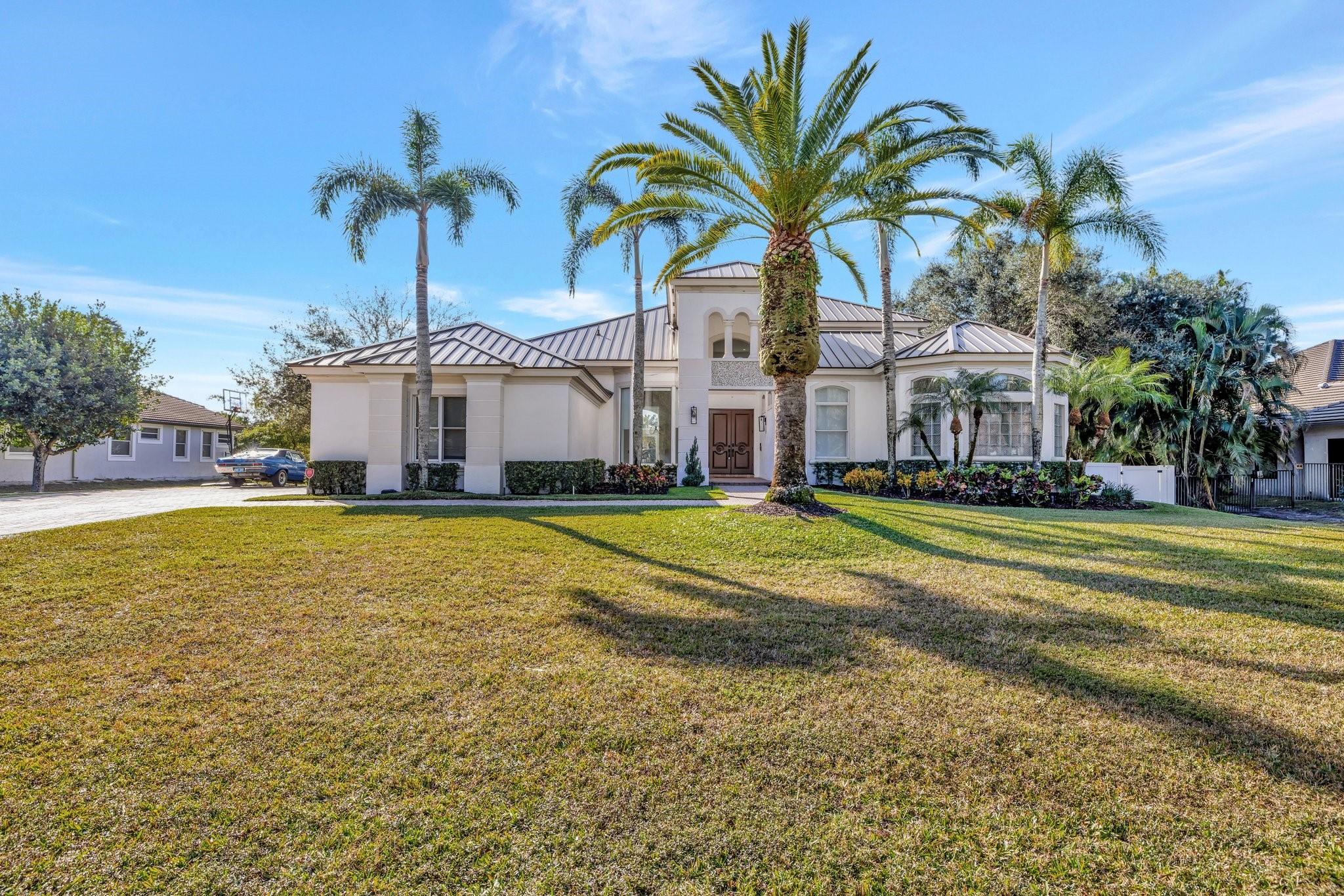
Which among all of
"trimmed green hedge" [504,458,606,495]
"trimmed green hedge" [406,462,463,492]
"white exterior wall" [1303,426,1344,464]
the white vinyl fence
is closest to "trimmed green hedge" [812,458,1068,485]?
the white vinyl fence

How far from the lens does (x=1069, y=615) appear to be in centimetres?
553

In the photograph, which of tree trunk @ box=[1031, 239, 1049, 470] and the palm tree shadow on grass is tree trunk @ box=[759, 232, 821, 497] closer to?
the palm tree shadow on grass

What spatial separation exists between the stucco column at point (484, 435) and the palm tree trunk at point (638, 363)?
166 inches

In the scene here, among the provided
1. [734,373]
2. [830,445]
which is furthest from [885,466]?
[734,373]

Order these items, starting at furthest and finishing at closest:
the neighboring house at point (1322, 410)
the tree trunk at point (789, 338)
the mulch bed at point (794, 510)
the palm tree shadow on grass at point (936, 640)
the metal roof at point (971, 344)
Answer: the neighboring house at point (1322, 410)
the metal roof at point (971, 344)
the tree trunk at point (789, 338)
the mulch bed at point (794, 510)
the palm tree shadow on grass at point (936, 640)

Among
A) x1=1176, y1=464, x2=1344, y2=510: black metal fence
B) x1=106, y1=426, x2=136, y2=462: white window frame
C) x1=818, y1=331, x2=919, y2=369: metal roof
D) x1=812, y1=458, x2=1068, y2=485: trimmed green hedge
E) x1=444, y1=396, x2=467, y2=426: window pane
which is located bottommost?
x1=1176, y1=464, x2=1344, y2=510: black metal fence

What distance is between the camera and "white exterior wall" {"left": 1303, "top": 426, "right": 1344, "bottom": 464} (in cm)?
2202

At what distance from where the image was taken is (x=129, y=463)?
27797 mm

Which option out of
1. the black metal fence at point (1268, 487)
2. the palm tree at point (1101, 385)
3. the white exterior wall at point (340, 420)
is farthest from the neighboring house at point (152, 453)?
the black metal fence at point (1268, 487)

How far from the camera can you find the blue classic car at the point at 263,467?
21.8 metres

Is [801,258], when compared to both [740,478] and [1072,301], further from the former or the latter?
[1072,301]

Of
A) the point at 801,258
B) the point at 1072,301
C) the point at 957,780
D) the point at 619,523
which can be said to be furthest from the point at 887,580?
the point at 1072,301

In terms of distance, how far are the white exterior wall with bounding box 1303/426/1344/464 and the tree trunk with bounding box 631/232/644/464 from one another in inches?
1046

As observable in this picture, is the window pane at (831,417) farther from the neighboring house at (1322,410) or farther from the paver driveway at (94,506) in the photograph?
the paver driveway at (94,506)
